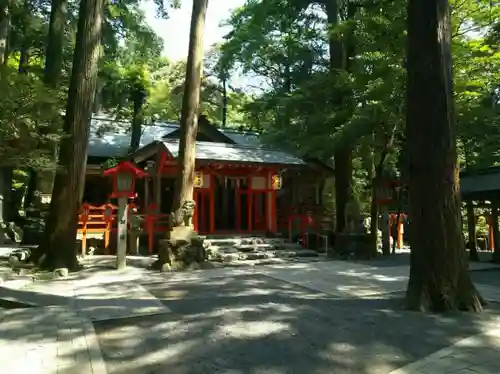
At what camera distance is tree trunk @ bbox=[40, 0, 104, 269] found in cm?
957

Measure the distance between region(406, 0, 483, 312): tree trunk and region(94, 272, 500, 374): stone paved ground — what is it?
38cm

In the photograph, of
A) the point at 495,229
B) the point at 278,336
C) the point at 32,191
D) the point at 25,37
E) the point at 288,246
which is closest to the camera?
the point at 278,336

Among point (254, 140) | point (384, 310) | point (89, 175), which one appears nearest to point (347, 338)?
point (384, 310)

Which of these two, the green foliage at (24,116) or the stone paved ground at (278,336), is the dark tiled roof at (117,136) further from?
the stone paved ground at (278,336)

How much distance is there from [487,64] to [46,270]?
41.7 feet

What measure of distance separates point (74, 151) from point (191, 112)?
309 cm

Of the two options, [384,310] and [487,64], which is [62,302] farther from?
[487,64]

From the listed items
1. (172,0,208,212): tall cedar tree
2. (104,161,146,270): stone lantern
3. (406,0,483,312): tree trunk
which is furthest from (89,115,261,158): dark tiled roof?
(406,0,483,312): tree trunk

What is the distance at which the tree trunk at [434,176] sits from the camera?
572 cm

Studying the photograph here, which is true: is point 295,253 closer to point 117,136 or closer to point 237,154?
point 237,154

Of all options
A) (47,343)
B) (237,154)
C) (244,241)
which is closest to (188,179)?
(244,241)

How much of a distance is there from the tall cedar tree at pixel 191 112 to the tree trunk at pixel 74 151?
7.60ft

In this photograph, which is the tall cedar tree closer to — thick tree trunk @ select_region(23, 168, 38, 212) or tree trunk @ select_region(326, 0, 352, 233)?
tree trunk @ select_region(326, 0, 352, 233)

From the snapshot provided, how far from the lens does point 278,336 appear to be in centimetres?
470
